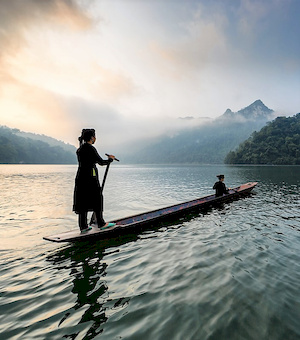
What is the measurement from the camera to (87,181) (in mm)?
7254

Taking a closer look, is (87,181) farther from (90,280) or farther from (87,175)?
(90,280)

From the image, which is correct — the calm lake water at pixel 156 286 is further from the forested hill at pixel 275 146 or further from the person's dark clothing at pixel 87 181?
the forested hill at pixel 275 146

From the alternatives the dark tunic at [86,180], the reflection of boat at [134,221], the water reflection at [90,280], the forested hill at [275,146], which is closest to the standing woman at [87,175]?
the dark tunic at [86,180]

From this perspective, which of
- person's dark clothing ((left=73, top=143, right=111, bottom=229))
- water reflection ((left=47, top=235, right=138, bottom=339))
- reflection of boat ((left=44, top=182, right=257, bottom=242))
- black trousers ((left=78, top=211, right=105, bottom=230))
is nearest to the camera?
water reflection ((left=47, top=235, right=138, bottom=339))

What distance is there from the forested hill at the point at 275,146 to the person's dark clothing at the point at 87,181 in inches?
5976

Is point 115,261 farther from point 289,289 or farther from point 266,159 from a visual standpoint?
point 266,159

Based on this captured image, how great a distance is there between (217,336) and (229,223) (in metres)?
8.25

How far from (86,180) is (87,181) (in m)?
0.05

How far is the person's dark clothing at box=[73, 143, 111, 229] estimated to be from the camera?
7.10 meters

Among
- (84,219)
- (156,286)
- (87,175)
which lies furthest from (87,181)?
(156,286)

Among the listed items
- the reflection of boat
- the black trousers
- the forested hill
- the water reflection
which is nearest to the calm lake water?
the water reflection

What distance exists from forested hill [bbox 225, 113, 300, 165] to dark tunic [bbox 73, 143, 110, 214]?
498 ft

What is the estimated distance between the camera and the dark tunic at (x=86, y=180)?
7.10m

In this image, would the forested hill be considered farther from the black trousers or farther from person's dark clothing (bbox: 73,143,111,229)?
person's dark clothing (bbox: 73,143,111,229)
